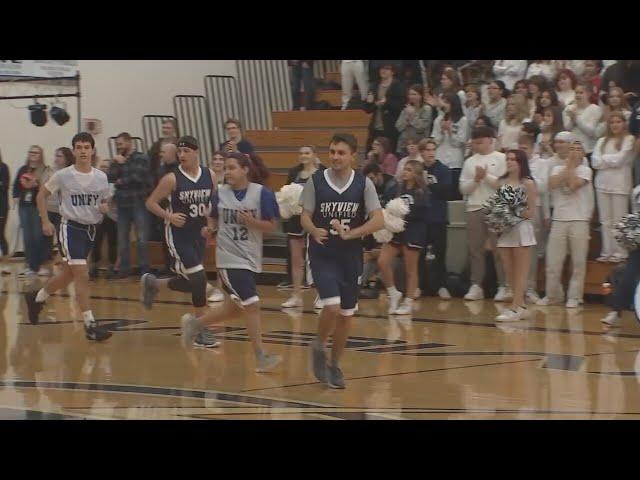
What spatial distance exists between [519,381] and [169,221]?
398cm

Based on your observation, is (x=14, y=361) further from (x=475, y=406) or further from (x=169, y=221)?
(x=475, y=406)

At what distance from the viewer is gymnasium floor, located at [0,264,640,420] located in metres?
9.36

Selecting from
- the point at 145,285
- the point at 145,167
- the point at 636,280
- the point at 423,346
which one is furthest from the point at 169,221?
the point at 145,167

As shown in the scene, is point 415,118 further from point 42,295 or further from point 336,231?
point 336,231

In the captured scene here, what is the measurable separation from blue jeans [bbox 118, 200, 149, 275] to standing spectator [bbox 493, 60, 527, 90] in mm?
6037

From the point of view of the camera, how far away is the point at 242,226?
36.7ft

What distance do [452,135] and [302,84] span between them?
19.6ft

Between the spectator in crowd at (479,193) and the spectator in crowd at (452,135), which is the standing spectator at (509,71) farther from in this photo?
the spectator in crowd at (479,193)

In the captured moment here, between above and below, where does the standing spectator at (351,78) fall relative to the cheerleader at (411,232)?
above

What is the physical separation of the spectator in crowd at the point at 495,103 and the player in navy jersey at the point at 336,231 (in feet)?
27.6

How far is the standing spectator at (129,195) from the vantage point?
19.7 meters

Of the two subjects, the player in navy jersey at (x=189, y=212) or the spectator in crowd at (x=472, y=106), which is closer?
the player in navy jersey at (x=189, y=212)

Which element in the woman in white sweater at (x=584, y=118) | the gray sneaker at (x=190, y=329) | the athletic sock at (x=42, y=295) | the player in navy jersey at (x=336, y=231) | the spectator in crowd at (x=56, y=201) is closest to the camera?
the player in navy jersey at (x=336, y=231)

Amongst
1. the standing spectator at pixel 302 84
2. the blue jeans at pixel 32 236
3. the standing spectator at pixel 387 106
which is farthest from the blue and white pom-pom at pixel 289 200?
the standing spectator at pixel 302 84
